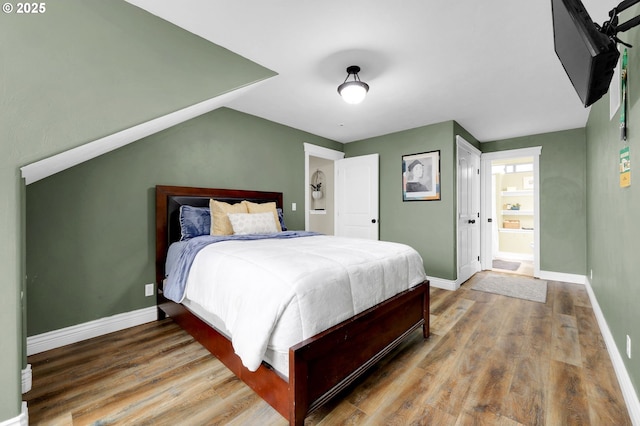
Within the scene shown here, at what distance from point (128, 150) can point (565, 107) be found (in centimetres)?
488

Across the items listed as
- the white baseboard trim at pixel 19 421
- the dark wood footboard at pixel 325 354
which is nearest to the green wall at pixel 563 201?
the dark wood footboard at pixel 325 354

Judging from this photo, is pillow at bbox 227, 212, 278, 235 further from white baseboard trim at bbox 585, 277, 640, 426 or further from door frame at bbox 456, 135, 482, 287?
white baseboard trim at bbox 585, 277, 640, 426

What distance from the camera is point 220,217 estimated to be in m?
2.91

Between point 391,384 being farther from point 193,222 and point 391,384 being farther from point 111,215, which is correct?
point 111,215

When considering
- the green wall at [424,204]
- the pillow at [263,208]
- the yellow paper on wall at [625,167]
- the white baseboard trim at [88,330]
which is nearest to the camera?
the yellow paper on wall at [625,167]

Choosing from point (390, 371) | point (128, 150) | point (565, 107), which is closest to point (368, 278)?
point (390, 371)

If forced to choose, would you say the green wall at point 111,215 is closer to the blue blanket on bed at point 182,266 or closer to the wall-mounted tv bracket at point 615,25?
the blue blanket on bed at point 182,266

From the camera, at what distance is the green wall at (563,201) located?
166 inches

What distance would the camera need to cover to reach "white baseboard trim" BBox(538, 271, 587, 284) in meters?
4.23

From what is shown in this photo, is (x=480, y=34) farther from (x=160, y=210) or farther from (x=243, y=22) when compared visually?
(x=160, y=210)

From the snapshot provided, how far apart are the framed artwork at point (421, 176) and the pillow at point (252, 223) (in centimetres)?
227

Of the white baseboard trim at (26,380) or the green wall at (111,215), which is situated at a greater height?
the green wall at (111,215)

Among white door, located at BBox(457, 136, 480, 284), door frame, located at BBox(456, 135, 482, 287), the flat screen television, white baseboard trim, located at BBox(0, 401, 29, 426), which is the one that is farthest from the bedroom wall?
white door, located at BBox(457, 136, 480, 284)

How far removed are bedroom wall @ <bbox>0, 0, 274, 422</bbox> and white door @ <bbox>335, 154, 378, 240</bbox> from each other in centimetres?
324
